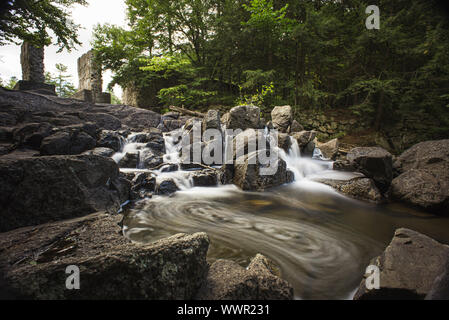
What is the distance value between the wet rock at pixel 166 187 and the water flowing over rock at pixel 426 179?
5698 mm

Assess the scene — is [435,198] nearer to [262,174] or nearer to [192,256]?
[262,174]

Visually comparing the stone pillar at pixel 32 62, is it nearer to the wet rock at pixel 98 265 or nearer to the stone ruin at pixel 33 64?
the stone ruin at pixel 33 64

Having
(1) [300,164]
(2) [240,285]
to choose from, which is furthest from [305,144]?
(2) [240,285]

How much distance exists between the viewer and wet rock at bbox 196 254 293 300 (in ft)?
4.79

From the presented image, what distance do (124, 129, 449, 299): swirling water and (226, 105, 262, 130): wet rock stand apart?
351 cm

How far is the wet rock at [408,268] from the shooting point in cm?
155

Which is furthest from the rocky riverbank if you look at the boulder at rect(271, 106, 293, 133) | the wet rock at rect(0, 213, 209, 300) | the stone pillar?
the stone pillar

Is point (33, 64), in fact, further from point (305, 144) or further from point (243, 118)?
point (305, 144)

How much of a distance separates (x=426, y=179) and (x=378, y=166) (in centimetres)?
97

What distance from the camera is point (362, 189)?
16.5ft

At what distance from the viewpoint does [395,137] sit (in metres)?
11.4

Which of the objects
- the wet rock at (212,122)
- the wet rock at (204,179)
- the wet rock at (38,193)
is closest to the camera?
the wet rock at (38,193)

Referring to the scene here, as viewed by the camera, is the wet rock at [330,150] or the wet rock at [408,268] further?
the wet rock at [330,150]

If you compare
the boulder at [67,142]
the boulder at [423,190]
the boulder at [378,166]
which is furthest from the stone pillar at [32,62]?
the boulder at [423,190]
